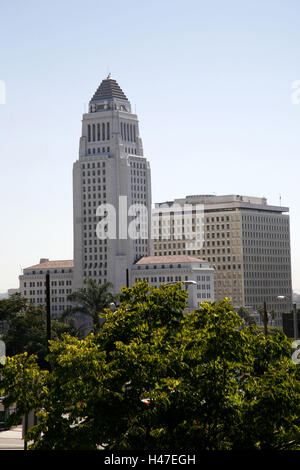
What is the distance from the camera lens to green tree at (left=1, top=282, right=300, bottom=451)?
29.5m

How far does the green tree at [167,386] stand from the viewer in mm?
29547

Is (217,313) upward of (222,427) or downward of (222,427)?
upward

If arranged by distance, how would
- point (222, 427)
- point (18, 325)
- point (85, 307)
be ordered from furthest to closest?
point (85, 307)
point (18, 325)
point (222, 427)

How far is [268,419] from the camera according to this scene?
96.0ft

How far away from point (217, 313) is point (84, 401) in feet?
17.5

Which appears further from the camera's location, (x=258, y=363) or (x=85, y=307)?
(x=85, y=307)

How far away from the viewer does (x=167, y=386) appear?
98.7 ft
